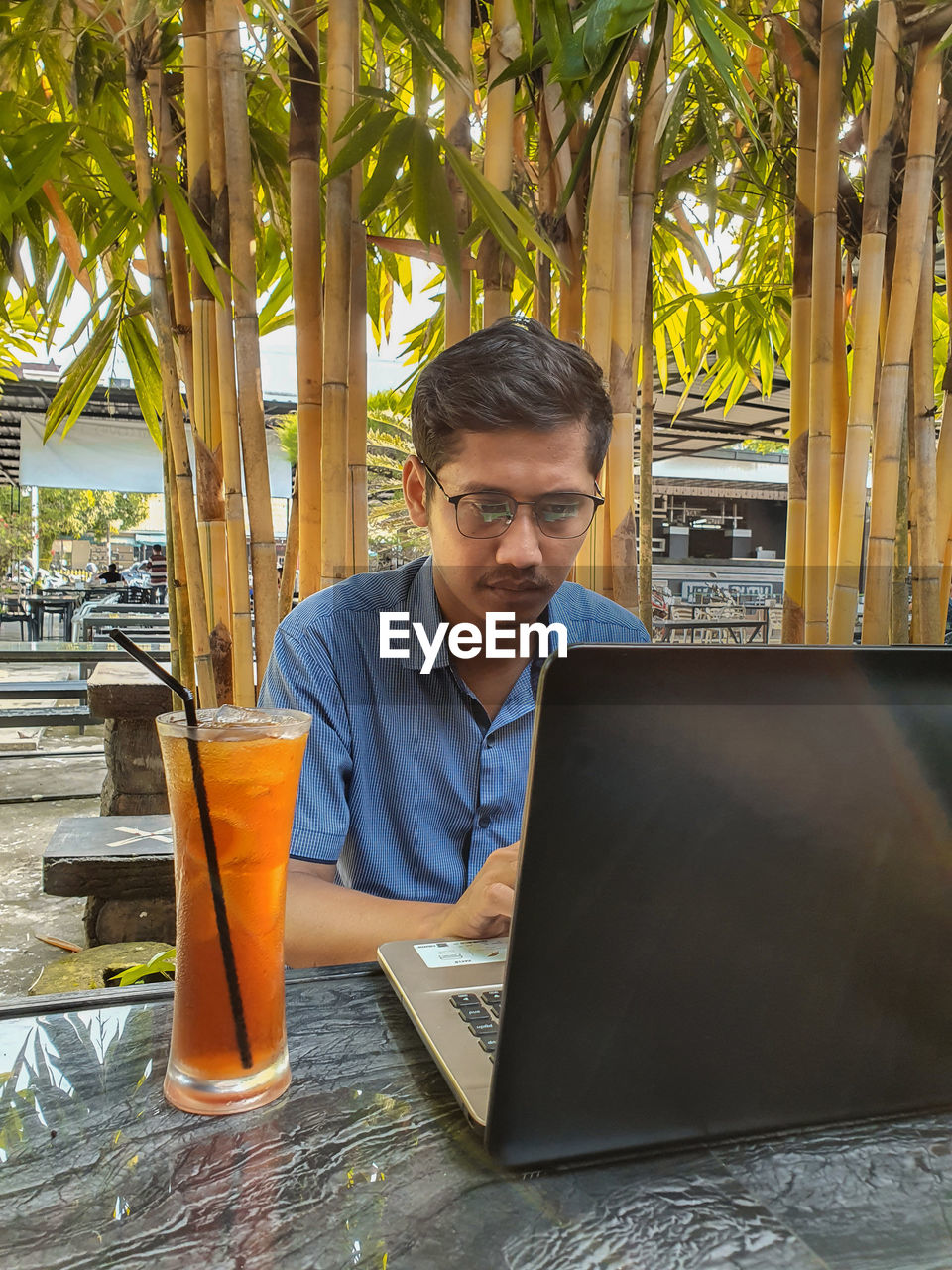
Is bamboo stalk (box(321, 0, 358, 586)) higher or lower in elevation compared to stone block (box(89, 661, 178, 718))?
higher

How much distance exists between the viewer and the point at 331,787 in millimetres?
1083

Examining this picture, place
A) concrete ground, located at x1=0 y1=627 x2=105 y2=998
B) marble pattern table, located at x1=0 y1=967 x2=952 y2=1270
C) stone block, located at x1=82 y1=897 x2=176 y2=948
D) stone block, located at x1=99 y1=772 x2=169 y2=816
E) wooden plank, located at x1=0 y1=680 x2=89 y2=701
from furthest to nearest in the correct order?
wooden plank, located at x1=0 y1=680 x2=89 y2=701 < stone block, located at x1=99 y1=772 x2=169 y2=816 < concrete ground, located at x1=0 y1=627 x2=105 y2=998 < stone block, located at x1=82 y1=897 x2=176 y2=948 < marble pattern table, located at x1=0 y1=967 x2=952 y2=1270

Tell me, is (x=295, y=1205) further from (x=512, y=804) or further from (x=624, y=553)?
(x=624, y=553)

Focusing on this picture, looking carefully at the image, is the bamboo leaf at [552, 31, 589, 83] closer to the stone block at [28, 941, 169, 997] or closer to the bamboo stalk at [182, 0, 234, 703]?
the bamboo stalk at [182, 0, 234, 703]

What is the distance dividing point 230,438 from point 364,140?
466 millimetres

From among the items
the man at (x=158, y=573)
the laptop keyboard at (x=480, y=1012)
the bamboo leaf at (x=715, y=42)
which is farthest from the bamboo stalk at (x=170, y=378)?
the man at (x=158, y=573)

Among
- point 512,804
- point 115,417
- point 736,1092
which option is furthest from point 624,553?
point 115,417

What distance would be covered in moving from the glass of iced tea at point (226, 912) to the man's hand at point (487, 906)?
22 centimetres

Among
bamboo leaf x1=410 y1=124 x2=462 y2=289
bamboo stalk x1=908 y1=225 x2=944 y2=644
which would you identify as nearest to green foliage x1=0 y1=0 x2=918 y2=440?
bamboo leaf x1=410 y1=124 x2=462 y2=289

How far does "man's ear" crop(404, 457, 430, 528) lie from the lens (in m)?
1.24

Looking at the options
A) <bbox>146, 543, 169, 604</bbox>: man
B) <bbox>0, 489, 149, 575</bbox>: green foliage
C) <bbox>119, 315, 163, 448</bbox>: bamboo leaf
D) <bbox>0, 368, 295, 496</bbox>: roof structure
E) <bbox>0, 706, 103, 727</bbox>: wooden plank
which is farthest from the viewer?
<bbox>0, 489, 149, 575</bbox>: green foliage

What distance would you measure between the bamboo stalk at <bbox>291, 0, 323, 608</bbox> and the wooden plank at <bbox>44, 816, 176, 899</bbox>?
3.45 ft

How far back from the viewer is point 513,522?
1.10 metres

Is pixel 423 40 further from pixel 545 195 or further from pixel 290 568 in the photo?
pixel 290 568
